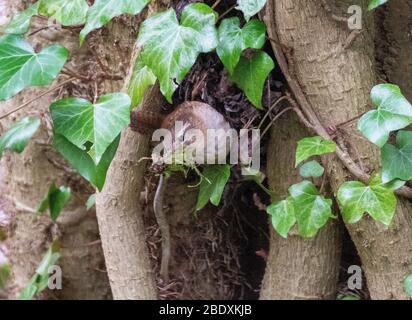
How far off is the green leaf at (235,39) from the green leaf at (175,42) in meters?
0.06

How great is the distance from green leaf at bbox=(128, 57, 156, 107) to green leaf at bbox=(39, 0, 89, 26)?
0.42 feet

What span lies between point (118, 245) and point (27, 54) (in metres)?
0.43

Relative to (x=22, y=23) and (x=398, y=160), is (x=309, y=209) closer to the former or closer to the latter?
(x=398, y=160)

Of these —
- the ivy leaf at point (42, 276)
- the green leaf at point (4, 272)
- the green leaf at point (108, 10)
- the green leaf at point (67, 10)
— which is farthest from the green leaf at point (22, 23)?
the green leaf at point (4, 272)

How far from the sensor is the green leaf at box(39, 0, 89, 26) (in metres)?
0.95

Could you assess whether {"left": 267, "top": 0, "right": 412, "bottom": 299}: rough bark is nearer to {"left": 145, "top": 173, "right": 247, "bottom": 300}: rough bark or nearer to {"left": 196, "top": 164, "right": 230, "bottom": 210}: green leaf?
{"left": 196, "top": 164, "right": 230, "bottom": 210}: green leaf

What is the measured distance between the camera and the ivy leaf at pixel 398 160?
877mm

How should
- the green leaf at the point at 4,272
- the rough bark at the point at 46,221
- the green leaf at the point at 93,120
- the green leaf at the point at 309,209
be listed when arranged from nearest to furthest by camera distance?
the green leaf at the point at 93,120
the green leaf at the point at 309,209
the rough bark at the point at 46,221
the green leaf at the point at 4,272

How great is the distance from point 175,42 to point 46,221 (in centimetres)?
76

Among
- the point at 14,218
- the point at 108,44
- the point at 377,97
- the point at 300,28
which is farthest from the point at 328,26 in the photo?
the point at 14,218

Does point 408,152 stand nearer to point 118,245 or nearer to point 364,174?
point 364,174

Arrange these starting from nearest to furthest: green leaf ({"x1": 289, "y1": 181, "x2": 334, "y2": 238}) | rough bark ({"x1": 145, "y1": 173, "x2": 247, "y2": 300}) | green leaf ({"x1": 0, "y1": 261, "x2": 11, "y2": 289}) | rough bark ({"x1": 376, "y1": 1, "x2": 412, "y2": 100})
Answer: green leaf ({"x1": 289, "y1": 181, "x2": 334, "y2": 238}) → rough bark ({"x1": 376, "y1": 1, "x2": 412, "y2": 100}) → rough bark ({"x1": 145, "y1": 173, "x2": 247, "y2": 300}) → green leaf ({"x1": 0, "y1": 261, "x2": 11, "y2": 289})

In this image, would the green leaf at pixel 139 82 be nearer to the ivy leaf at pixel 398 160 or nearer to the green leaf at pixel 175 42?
the green leaf at pixel 175 42

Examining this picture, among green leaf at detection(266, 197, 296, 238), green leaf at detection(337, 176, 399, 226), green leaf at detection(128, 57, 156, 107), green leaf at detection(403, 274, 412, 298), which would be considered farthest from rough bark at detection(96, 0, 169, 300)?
green leaf at detection(403, 274, 412, 298)
